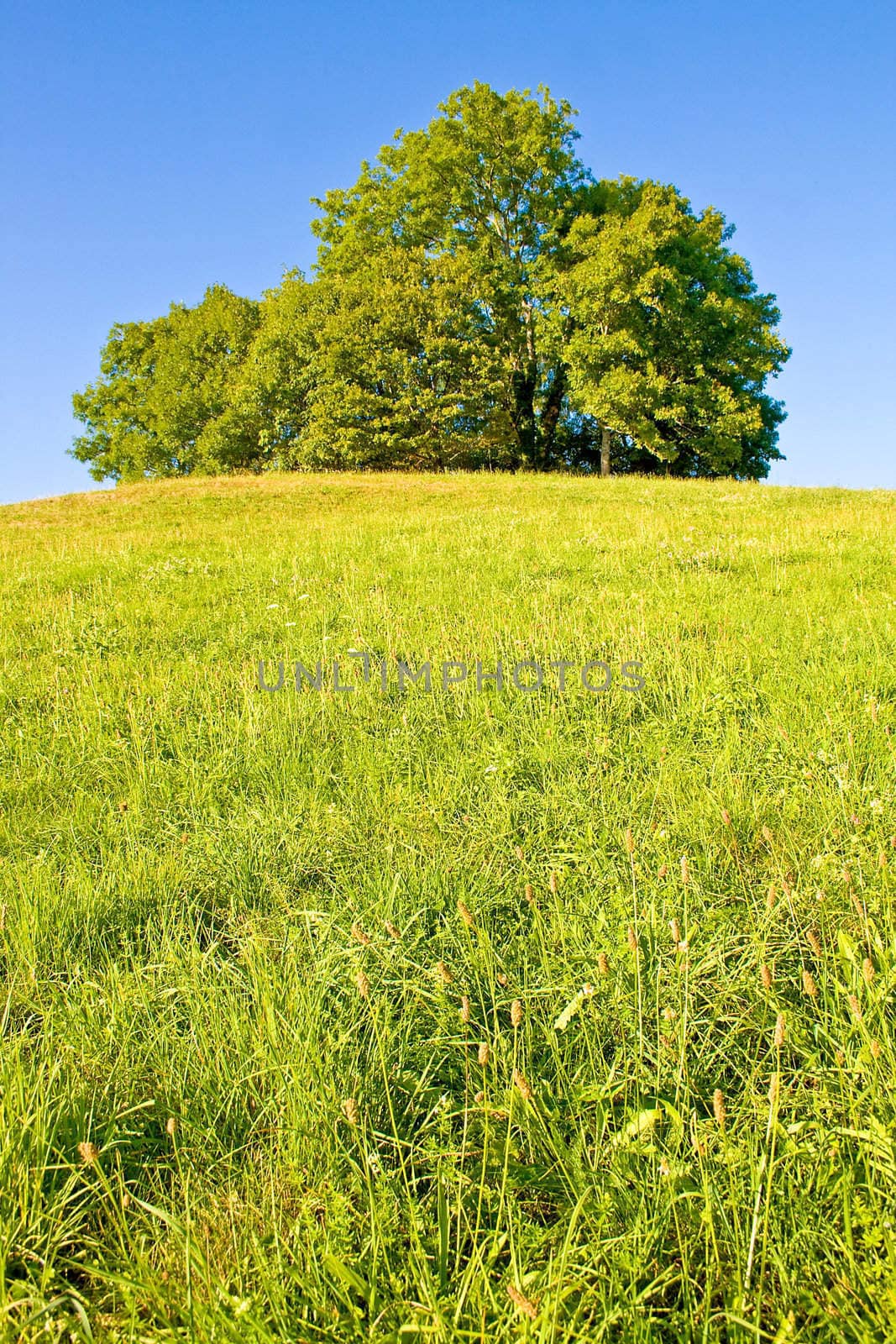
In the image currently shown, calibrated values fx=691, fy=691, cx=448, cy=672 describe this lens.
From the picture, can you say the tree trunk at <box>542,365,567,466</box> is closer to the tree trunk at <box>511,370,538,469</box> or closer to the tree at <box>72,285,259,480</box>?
the tree trunk at <box>511,370,538,469</box>

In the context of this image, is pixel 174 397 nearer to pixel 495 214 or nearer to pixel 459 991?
pixel 495 214

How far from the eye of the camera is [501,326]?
31.8m

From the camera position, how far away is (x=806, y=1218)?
140 cm

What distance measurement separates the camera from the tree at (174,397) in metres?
37.3

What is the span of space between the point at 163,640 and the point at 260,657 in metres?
1.25

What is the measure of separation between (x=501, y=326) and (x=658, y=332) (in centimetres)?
710

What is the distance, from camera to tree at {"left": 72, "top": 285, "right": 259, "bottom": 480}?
37.3 metres

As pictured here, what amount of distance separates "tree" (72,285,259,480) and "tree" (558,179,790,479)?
1771cm

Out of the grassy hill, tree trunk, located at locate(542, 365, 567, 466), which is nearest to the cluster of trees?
tree trunk, located at locate(542, 365, 567, 466)

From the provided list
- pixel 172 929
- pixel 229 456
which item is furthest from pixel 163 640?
pixel 229 456

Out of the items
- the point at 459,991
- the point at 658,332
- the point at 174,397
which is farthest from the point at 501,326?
the point at 459,991

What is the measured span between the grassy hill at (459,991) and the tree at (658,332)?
83.3 feet

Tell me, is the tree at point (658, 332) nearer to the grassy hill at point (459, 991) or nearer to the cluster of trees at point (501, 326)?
the cluster of trees at point (501, 326)

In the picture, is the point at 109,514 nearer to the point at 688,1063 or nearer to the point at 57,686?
the point at 57,686
